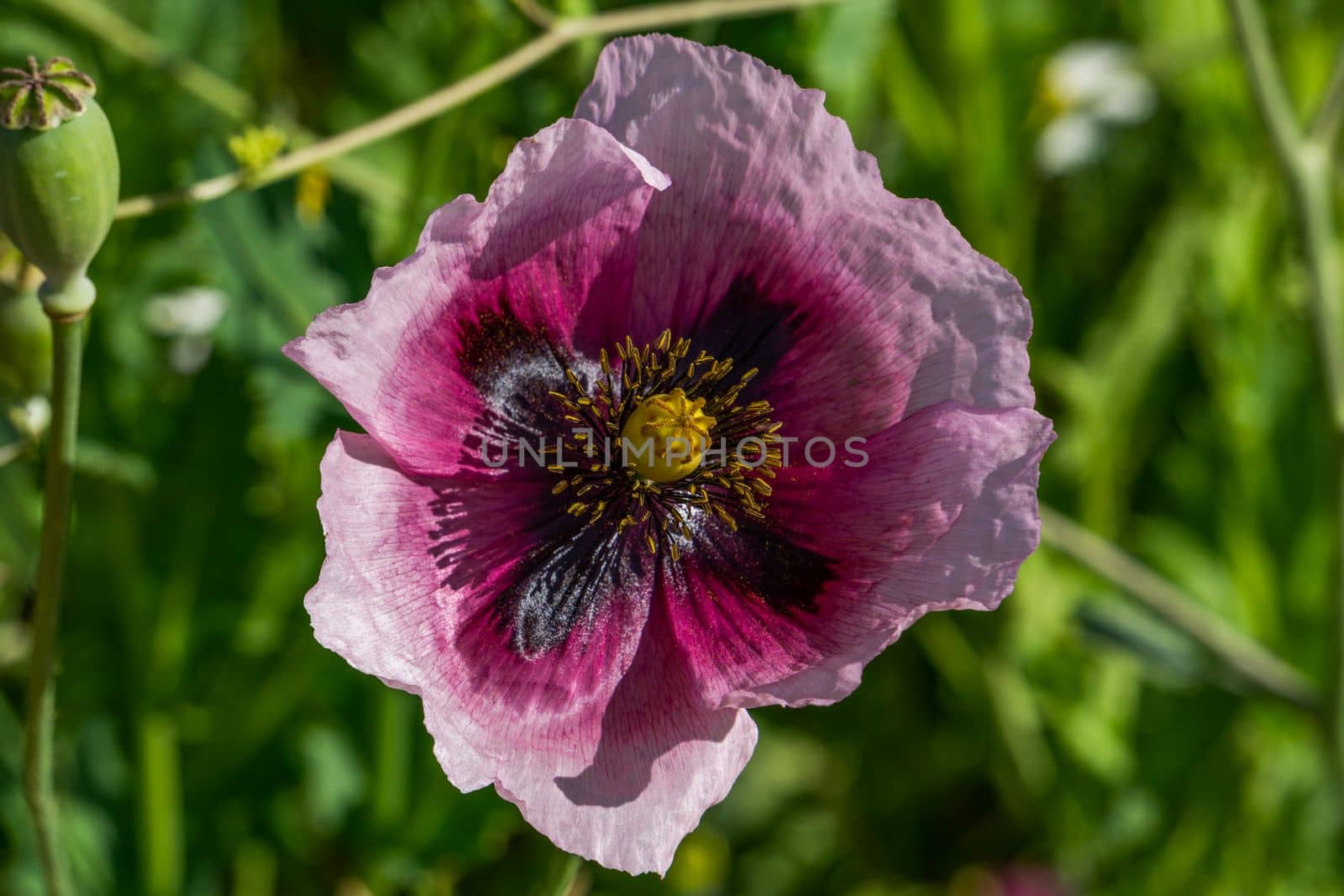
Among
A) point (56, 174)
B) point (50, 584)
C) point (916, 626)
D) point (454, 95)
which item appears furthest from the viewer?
point (916, 626)

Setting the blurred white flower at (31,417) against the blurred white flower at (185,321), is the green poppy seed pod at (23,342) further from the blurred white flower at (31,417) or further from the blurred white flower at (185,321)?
the blurred white flower at (185,321)

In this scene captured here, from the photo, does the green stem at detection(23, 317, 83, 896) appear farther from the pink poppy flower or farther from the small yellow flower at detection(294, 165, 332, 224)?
the small yellow flower at detection(294, 165, 332, 224)

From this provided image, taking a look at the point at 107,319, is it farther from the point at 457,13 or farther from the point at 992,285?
the point at 992,285

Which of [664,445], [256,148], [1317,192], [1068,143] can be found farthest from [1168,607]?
[256,148]

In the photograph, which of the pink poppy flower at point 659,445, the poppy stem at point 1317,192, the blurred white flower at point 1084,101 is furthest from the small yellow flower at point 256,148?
the blurred white flower at point 1084,101

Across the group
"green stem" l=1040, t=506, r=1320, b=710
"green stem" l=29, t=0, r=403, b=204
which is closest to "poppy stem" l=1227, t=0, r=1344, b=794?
"green stem" l=1040, t=506, r=1320, b=710

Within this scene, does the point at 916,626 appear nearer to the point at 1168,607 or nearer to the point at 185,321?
the point at 1168,607
